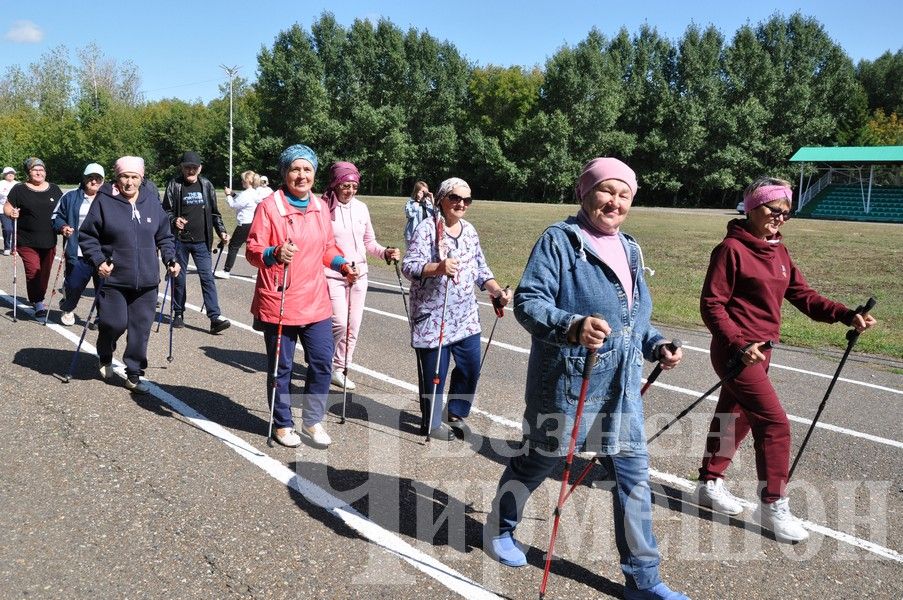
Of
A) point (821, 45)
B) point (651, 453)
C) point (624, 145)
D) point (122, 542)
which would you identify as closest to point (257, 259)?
point (122, 542)

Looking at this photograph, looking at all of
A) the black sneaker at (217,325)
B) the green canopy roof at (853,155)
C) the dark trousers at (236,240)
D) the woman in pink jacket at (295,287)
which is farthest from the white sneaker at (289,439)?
the green canopy roof at (853,155)

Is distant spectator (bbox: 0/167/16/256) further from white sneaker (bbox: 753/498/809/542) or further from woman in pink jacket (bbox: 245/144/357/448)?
white sneaker (bbox: 753/498/809/542)

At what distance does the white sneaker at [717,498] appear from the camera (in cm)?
432

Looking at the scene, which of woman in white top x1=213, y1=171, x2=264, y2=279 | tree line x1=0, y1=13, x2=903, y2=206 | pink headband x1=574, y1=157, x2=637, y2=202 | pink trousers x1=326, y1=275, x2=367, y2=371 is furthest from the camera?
tree line x1=0, y1=13, x2=903, y2=206

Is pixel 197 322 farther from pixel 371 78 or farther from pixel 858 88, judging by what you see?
pixel 858 88

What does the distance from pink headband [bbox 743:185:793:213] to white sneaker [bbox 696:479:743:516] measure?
1713 millimetres

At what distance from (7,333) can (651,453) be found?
7476 mm

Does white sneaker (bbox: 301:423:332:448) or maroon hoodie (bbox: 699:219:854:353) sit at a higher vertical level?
maroon hoodie (bbox: 699:219:854:353)

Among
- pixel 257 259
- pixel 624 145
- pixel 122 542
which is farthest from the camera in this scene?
pixel 624 145

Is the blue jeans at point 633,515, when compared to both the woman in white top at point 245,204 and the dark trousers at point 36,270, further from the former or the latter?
the woman in white top at point 245,204

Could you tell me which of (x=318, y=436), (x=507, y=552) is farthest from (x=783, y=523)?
(x=318, y=436)

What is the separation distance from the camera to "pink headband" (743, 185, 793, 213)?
4129 millimetres

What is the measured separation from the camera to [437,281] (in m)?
5.44

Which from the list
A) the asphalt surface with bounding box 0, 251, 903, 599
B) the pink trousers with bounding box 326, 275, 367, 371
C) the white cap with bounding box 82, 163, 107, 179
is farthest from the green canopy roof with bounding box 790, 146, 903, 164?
the pink trousers with bounding box 326, 275, 367, 371
